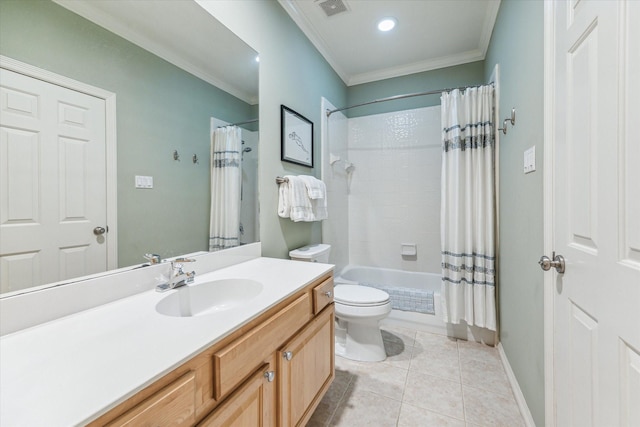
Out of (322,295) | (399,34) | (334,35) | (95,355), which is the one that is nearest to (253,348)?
(95,355)

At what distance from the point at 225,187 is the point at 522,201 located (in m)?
1.60

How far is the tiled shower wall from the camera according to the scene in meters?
2.80

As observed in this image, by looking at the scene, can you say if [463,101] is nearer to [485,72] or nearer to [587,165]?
[485,72]

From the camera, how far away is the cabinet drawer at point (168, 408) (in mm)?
499

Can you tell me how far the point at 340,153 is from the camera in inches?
115

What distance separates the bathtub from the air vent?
2203 millimetres

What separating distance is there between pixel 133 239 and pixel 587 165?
5.13 ft

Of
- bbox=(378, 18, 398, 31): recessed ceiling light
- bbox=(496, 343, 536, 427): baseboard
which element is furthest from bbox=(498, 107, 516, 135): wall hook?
bbox=(496, 343, 536, 427): baseboard

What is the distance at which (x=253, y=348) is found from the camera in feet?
2.71

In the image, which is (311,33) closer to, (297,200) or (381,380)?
(297,200)

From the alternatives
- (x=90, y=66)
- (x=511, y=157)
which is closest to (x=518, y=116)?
(x=511, y=157)

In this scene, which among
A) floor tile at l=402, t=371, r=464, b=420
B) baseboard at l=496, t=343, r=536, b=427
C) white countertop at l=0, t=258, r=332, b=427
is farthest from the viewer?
floor tile at l=402, t=371, r=464, b=420

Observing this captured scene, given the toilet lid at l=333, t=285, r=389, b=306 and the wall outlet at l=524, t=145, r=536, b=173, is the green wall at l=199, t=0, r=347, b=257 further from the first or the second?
the wall outlet at l=524, t=145, r=536, b=173

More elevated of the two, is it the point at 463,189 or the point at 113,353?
the point at 463,189
